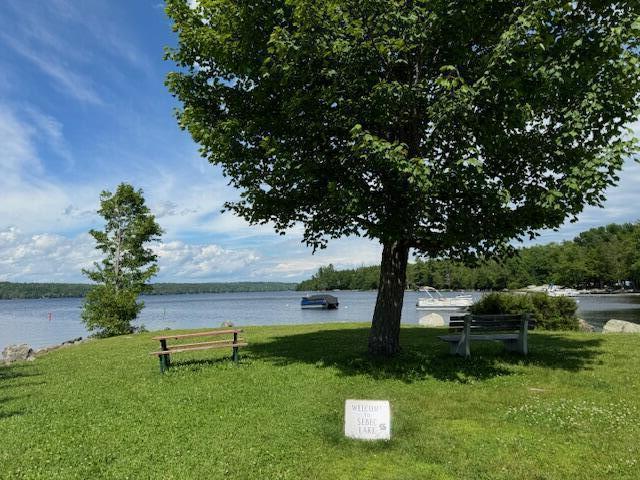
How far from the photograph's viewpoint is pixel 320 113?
1074cm

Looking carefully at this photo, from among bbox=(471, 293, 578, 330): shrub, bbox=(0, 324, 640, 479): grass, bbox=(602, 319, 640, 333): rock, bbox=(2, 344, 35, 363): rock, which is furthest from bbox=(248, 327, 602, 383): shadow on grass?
bbox=(2, 344, 35, 363): rock

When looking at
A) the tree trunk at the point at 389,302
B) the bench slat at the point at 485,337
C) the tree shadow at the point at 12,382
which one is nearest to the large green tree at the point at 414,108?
the tree trunk at the point at 389,302

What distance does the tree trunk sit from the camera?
12.6 m

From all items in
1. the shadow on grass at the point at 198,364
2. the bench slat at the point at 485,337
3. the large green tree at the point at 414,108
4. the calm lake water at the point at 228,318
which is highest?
the large green tree at the point at 414,108

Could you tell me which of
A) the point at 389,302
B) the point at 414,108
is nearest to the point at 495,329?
the point at 389,302

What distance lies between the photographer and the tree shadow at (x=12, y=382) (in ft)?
30.8

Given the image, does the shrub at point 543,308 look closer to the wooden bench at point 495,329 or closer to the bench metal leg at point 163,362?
the wooden bench at point 495,329

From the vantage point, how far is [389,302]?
495 inches

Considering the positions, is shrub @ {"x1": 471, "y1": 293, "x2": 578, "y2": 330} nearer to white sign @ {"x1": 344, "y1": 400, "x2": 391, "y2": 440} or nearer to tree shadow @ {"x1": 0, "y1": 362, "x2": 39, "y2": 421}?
white sign @ {"x1": 344, "y1": 400, "x2": 391, "y2": 440}

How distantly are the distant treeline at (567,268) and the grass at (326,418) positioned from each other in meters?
92.1

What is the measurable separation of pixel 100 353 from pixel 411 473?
629 inches

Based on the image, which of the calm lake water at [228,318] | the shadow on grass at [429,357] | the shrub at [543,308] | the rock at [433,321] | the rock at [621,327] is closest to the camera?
the shadow on grass at [429,357]

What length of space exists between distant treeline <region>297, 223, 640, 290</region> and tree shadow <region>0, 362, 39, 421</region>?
9253 centimetres

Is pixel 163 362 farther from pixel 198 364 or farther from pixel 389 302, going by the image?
pixel 389 302
